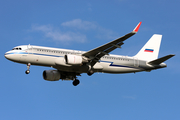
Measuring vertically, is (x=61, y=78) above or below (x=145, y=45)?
below

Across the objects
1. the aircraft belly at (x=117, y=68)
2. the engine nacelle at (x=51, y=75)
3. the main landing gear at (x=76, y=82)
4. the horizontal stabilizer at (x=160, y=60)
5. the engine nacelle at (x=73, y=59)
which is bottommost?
the main landing gear at (x=76, y=82)

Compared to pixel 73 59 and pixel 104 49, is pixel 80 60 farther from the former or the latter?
pixel 104 49

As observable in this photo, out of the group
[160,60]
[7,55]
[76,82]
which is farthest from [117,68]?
[7,55]

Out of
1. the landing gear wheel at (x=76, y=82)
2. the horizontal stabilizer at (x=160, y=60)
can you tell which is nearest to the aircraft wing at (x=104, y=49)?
the landing gear wheel at (x=76, y=82)

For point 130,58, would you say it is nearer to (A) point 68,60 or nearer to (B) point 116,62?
(B) point 116,62

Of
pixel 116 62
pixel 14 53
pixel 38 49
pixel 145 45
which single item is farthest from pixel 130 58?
pixel 14 53

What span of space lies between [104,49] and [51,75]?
996 centimetres

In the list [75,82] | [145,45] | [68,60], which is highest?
[145,45]

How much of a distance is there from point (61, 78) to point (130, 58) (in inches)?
435

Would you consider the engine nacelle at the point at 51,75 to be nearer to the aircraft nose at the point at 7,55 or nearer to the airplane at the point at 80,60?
the airplane at the point at 80,60

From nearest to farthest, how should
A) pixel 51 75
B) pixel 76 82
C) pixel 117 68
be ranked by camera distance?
pixel 117 68
pixel 51 75
pixel 76 82

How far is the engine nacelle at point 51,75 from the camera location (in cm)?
3894

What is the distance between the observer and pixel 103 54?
34.8 meters

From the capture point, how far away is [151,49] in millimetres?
43656
